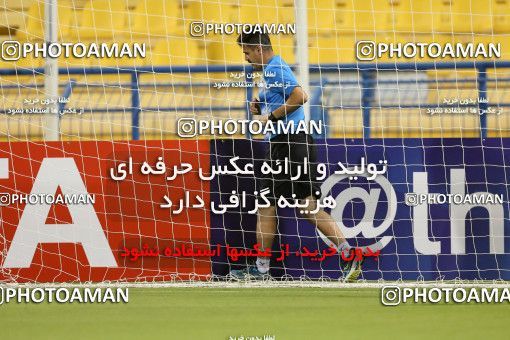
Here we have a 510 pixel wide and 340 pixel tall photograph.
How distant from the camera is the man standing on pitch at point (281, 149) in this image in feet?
24.9

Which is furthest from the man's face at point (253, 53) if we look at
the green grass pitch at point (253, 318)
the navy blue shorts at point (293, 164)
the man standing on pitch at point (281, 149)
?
the green grass pitch at point (253, 318)

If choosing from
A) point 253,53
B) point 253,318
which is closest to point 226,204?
point 253,53

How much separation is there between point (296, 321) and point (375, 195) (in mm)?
2293

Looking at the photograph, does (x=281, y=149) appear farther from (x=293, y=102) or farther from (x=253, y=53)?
(x=253, y=53)

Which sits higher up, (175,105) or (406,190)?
(175,105)

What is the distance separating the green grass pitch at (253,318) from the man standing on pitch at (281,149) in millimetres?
648

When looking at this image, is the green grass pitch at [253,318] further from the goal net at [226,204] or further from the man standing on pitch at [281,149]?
the goal net at [226,204]

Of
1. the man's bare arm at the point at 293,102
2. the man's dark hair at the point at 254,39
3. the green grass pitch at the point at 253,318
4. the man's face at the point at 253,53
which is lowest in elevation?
the green grass pitch at the point at 253,318

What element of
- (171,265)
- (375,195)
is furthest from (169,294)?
(375,195)

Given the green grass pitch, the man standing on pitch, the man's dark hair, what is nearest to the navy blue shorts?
the man standing on pitch

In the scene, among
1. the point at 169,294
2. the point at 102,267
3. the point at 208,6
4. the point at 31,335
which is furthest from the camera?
the point at 208,6

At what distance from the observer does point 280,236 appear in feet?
26.6

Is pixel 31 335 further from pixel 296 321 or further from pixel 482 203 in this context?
pixel 482 203

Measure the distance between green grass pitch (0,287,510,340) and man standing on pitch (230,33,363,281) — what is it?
2.12 ft
